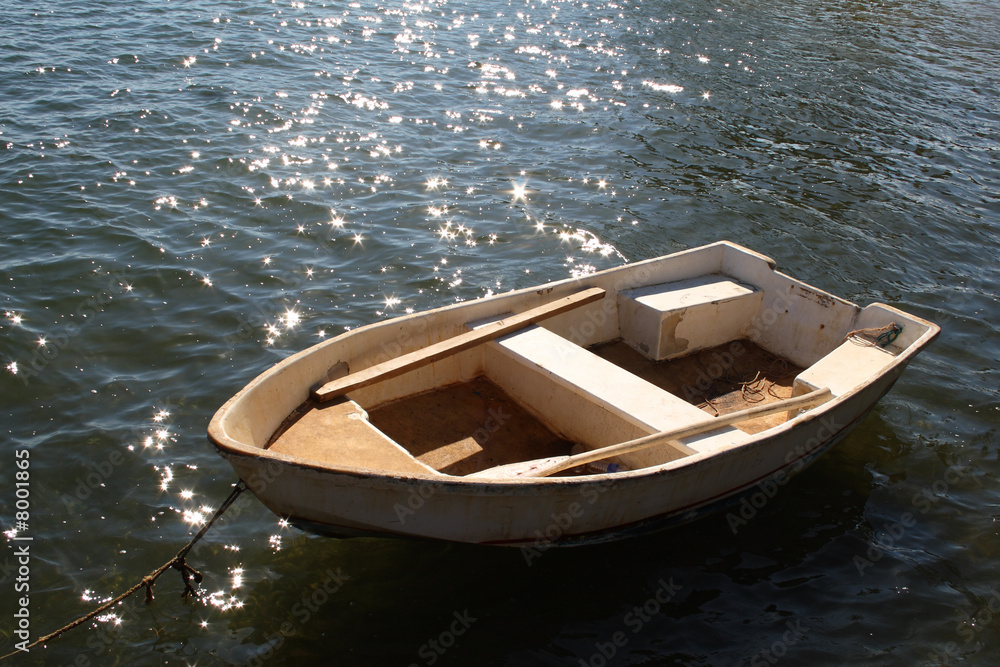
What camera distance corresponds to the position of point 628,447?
5531mm

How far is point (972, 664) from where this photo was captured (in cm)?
546

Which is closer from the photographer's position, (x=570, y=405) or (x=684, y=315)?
(x=570, y=405)

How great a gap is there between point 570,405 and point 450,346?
1169mm

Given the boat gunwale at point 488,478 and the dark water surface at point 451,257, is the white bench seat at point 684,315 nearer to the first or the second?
the boat gunwale at point 488,478

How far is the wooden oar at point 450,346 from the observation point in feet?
19.4

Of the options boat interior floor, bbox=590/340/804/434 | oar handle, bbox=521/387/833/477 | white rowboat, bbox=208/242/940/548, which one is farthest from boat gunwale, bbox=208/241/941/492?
boat interior floor, bbox=590/340/804/434

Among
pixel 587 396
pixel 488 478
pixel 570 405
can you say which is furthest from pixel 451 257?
pixel 488 478

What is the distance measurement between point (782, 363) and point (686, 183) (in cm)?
565

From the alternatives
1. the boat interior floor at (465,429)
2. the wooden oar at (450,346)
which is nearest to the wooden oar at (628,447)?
the boat interior floor at (465,429)

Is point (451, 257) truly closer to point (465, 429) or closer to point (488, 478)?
point (465, 429)

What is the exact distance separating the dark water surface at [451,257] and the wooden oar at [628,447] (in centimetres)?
100

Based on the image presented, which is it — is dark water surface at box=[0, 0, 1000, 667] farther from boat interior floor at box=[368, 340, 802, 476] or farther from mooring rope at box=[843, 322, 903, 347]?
mooring rope at box=[843, 322, 903, 347]

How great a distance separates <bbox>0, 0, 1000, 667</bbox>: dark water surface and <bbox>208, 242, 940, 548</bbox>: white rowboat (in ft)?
2.55

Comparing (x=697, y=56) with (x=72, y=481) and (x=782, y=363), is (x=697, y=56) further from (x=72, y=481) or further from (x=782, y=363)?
(x=72, y=481)
